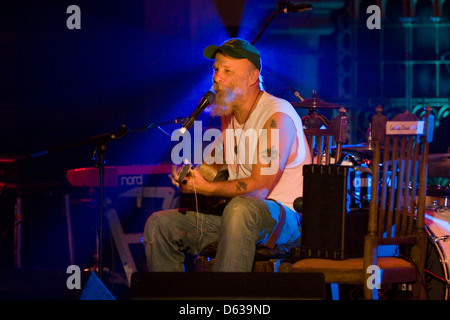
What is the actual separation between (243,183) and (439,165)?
160 centimetres

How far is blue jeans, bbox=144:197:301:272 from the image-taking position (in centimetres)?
270

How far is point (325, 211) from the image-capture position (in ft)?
8.90

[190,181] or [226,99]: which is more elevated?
[226,99]

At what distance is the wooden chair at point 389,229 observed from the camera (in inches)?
108

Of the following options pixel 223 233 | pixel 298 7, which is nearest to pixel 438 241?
pixel 223 233

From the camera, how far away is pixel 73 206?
585 centimetres

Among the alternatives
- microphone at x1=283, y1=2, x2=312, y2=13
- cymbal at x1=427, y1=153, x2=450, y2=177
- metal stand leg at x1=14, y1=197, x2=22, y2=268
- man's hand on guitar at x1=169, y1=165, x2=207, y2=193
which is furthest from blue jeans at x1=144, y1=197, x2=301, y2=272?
metal stand leg at x1=14, y1=197, x2=22, y2=268

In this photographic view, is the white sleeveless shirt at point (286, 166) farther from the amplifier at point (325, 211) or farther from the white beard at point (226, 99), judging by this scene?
the amplifier at point (325, 211)

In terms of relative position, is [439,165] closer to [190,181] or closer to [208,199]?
[208,199]

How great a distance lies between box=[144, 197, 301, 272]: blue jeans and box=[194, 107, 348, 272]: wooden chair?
6cm

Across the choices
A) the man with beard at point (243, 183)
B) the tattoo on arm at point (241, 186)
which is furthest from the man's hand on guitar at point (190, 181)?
the tattoo on arm at point (241, 186)

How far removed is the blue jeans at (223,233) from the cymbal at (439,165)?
1287 millimetres
